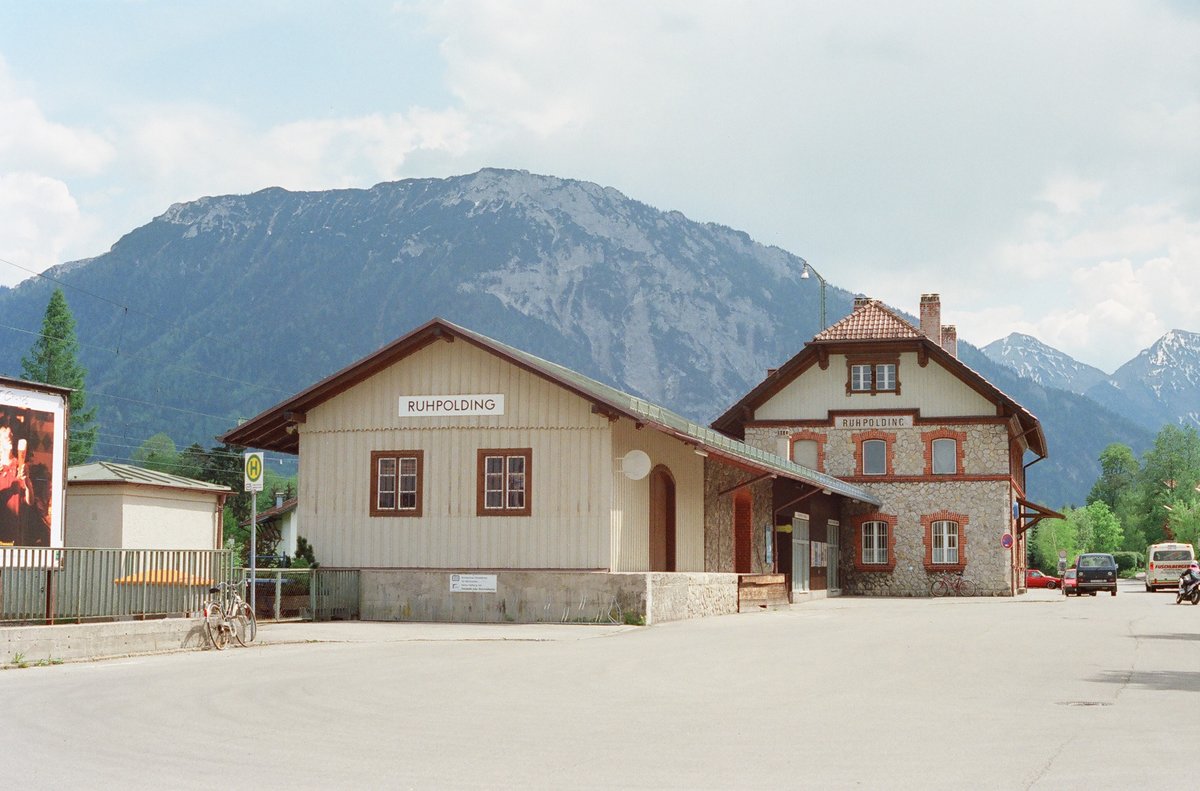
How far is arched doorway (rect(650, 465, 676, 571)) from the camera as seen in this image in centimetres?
3067

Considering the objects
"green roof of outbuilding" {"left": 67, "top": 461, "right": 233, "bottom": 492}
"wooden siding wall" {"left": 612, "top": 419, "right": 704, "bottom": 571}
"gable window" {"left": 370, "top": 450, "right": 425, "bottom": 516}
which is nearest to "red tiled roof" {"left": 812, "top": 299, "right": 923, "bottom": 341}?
"wooden siding wall" {"left": 612, "top": 419, "right": 704, "bottom": 571}

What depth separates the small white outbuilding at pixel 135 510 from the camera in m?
25.0

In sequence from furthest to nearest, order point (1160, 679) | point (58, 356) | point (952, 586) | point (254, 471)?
point (58, 356), point (952, 586), point (254, 471), point (1160, 679)

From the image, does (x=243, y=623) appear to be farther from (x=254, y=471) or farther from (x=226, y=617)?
(x=254, y=471)

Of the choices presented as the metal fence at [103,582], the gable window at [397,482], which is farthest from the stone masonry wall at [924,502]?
the metal fence at [103,582]

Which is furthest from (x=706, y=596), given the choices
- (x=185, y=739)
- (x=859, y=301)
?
(x=859, y=301)

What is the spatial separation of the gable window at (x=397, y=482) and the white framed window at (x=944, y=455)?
28.1 metres

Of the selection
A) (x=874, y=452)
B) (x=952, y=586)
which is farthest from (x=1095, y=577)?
(x=874, y=452)

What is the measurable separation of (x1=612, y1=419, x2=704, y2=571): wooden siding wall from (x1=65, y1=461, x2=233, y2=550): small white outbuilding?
7945mm

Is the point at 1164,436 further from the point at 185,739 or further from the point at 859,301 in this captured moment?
Answer: the point at 185,739

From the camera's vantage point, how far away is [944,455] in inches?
2041

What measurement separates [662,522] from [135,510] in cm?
1168

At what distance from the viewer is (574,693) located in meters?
13.7

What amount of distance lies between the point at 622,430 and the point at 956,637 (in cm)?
837
